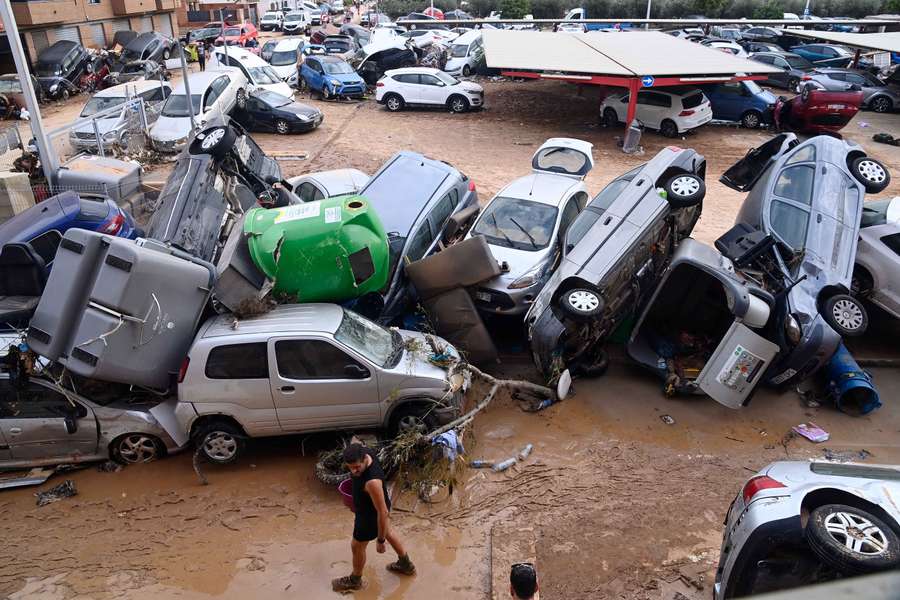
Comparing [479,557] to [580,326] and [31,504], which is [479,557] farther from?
[31,504]

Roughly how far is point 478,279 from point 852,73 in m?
21.4

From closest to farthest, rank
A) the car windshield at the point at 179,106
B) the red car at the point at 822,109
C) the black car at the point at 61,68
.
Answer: the car windshield at the point at 179,106, the red car at the point at 822,109, the black car at the point at 61,68

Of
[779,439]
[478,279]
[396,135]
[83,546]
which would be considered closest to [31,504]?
[83,546]

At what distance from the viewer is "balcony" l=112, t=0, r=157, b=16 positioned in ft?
110

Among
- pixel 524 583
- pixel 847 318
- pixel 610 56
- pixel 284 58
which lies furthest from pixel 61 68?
pixel 524 583

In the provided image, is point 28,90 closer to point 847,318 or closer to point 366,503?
point 366,503

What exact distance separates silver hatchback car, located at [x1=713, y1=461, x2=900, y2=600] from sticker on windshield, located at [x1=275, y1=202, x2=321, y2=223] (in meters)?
4.95

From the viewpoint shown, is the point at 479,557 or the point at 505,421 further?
the point at 505,421

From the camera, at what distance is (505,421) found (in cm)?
724

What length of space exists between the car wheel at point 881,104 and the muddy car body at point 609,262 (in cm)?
1799

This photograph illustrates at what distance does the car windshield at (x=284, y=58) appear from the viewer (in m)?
25.8

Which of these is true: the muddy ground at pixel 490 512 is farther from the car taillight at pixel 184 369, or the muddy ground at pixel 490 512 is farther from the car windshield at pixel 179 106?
the car windshield at pixel 179 106

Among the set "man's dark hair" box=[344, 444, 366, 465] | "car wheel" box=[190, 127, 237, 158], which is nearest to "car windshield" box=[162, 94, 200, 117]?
"car wheel" box=[190, 127, 237, 158]

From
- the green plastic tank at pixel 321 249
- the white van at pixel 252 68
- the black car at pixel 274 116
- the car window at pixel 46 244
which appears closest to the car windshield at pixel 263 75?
the white van at pixel 252 68
